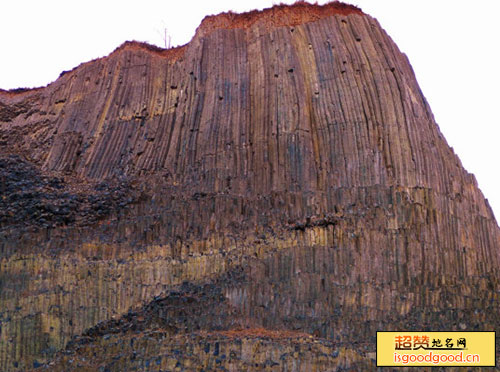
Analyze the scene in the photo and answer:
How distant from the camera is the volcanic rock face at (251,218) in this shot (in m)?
20.9

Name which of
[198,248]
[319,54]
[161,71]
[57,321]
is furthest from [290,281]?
[161,71]

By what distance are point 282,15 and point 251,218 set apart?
351 inches

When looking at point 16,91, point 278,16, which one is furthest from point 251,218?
point 16,91

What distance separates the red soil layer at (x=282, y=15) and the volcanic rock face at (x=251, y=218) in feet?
0.32

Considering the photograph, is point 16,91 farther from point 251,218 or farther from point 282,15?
point 251,218

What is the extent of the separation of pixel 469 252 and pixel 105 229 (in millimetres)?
9252

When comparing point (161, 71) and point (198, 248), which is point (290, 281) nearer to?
point (198, 248)

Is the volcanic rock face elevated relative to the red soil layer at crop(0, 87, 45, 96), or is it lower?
lower

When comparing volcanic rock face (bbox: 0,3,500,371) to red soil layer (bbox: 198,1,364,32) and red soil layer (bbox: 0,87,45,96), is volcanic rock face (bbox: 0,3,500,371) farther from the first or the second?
red soil layer (bbox: 0,87,45,96)

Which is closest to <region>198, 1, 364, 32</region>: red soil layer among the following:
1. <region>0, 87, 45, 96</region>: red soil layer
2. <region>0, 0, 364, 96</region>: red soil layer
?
<region>0, 0, 364, 96</region>: red soil layer

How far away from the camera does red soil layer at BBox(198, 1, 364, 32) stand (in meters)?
29.2

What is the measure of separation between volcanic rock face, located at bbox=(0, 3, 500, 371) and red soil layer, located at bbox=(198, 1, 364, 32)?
0.32ft

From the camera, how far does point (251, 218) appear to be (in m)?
23.2

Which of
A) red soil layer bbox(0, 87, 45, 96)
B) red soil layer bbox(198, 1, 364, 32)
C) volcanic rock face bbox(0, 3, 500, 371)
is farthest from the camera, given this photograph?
red soil layer bbox(0, 87, 45, 96)
